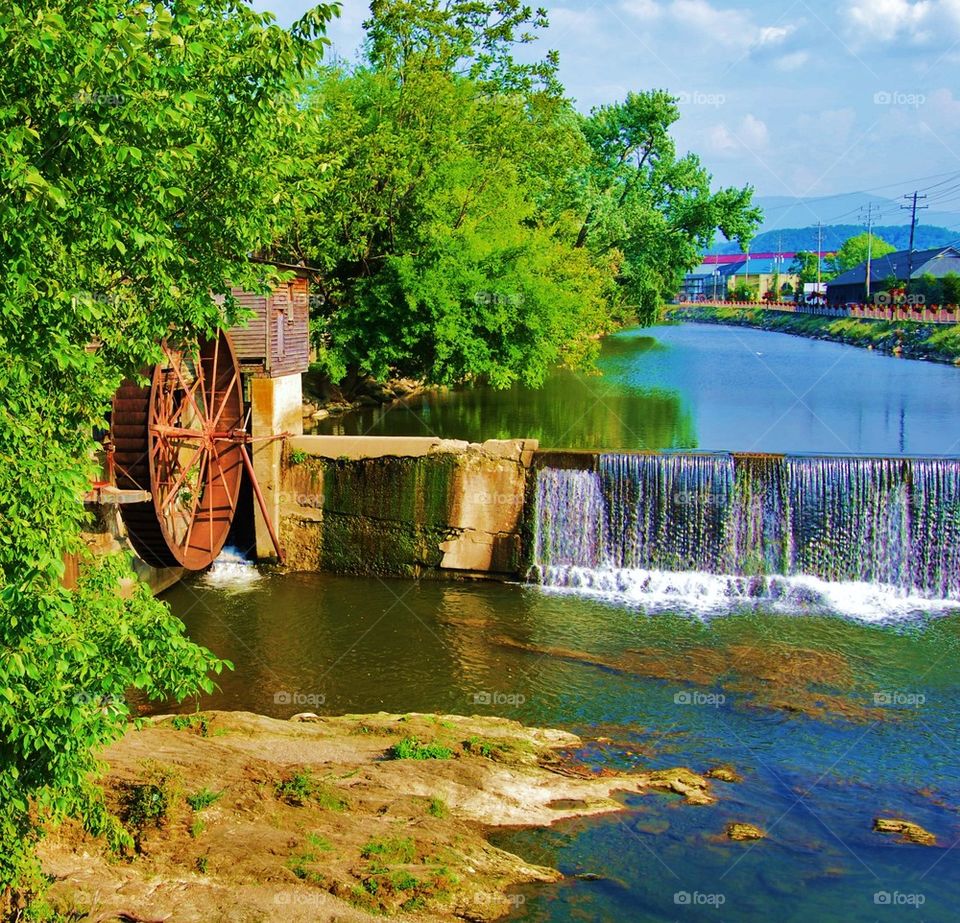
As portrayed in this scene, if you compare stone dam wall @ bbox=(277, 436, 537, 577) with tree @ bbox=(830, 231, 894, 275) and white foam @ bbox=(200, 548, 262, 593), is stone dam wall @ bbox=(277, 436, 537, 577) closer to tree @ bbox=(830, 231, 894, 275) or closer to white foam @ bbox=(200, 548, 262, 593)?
white foam @ bbox=(200, 548, 262, 593)

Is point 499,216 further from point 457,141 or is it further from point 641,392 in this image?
point 641,392

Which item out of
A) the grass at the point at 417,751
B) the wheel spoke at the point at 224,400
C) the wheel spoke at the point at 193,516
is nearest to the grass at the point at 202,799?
the grass at the point at 417,751

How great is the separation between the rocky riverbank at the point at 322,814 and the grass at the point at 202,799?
0.02m

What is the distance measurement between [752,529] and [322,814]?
11.4m

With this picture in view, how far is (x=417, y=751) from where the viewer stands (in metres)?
11.5

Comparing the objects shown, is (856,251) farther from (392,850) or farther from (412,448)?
(392,850)

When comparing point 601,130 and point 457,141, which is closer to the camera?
point 457,141

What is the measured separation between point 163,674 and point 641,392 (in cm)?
3087

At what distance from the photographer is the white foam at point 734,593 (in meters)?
17.7

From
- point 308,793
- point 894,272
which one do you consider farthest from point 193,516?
point 894,272

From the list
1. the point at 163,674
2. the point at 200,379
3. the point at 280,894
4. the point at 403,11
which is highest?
the point at 403,11

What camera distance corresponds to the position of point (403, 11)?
1171 inches

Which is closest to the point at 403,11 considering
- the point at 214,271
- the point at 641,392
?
the point at 641,392

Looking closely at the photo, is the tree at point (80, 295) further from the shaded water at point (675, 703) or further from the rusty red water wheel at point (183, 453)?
the rusty red water wheel at point (183, 453)
